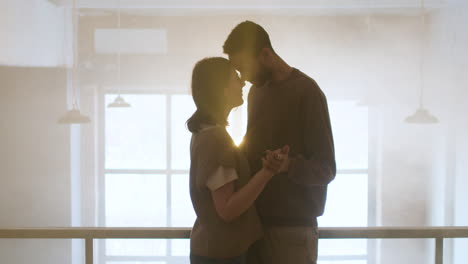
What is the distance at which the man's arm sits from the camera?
831mm

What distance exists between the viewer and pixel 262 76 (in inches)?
37.5

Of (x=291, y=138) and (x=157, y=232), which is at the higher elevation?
(x=291, y=138)

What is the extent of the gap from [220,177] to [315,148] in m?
0.22

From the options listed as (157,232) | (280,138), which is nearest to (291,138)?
(280,138)

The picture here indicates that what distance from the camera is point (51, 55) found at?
350cm

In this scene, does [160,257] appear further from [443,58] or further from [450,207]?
[443,58]

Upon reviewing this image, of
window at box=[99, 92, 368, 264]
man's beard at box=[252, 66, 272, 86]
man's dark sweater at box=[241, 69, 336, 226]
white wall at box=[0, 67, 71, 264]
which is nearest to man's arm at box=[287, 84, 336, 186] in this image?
man's dark sweater at box=[241, 69, 336, 226]

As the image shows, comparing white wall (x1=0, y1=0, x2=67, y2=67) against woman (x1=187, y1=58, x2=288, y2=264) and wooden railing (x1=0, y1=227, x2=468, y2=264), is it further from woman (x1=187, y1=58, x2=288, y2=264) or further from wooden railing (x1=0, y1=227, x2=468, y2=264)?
woman (x1=187, y1=58, x2=288, y2=264)

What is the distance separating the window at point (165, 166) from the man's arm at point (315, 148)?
3.12m

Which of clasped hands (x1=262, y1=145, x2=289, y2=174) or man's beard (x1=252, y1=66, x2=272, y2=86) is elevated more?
man's beard (x1=252, y1=66, x2=272, y2=86)

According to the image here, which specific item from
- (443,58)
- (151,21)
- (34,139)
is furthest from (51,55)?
(443,58)

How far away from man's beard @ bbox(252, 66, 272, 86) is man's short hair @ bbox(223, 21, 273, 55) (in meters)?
0.04

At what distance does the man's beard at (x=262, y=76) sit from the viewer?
3.10 feet

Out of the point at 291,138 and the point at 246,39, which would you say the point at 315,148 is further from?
the point at 246,39
